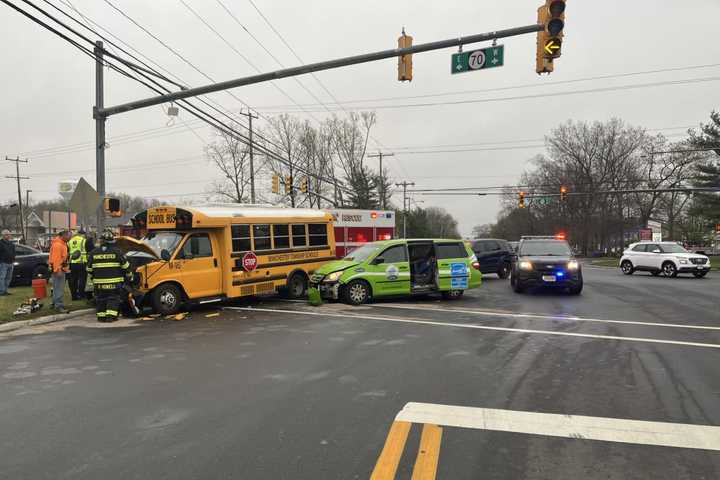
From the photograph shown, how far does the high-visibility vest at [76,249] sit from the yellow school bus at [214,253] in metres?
1.63

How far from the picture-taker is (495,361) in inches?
247

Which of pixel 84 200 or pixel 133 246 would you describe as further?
pixel 84 200

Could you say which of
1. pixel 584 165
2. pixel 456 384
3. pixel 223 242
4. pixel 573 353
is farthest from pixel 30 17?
pixel 584 165

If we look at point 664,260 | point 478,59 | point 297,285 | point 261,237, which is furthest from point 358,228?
point 664,260

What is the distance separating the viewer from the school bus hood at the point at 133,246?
34.6 ft

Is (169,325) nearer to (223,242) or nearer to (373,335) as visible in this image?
(223,242)

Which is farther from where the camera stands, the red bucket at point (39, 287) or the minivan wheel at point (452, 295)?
the minivan wheel at point (452, 295)

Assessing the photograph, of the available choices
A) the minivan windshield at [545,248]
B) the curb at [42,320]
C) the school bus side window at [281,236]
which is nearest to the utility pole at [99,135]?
the curb at [42,320]

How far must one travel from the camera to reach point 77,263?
39.5ft

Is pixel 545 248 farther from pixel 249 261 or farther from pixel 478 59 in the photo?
pixel 249 261

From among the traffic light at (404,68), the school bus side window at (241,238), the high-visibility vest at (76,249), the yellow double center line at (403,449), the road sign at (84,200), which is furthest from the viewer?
the high-visibility vest at (76,249)

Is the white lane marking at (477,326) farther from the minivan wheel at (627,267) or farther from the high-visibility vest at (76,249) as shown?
the minivan wheel at (627,267)

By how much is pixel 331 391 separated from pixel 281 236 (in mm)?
8282

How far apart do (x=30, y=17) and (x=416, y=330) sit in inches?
393
